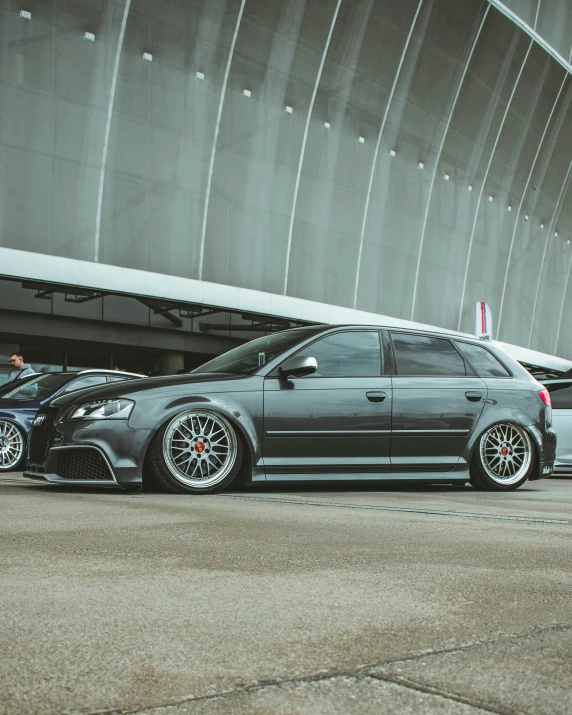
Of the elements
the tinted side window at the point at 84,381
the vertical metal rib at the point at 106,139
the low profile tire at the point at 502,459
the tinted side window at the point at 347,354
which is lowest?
the low profile tire at the point at 502,459

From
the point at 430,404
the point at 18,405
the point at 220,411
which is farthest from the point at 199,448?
the point at 18,405

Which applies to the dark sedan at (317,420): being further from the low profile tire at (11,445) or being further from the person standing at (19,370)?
the person standing at (19,370)

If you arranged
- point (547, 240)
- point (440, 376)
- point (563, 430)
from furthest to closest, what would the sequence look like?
point (547, 240), point (563, 430), point (440, 376)

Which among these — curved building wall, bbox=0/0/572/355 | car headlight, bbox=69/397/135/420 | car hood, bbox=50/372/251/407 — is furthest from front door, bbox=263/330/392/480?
curved building wall, bbox=0/0/572/355

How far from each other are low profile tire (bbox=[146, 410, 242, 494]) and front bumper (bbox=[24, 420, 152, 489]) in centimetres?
14

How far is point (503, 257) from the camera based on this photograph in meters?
30.7

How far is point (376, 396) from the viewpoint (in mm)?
7738

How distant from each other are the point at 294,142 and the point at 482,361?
51.9 feet

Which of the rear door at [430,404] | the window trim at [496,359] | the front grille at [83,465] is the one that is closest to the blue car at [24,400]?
the front grille at [83,465]

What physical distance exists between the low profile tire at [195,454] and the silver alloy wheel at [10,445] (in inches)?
186

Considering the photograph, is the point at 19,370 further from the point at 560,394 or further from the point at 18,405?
the point at 560,394

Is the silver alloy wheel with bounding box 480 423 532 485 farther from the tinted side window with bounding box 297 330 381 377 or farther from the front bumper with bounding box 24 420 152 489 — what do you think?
the front bumper with bounding box 24 420 152 489

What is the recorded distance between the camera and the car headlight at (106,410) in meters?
7.00

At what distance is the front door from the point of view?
7.38 meters
